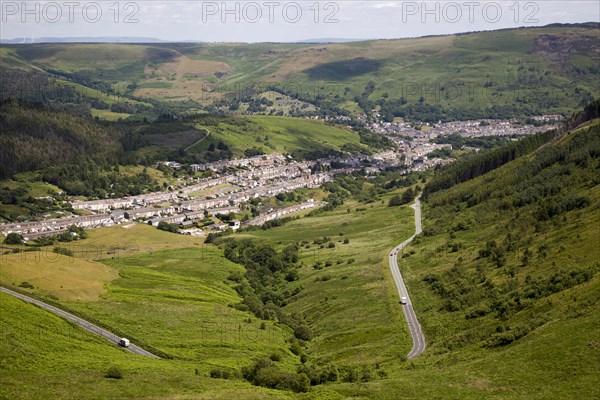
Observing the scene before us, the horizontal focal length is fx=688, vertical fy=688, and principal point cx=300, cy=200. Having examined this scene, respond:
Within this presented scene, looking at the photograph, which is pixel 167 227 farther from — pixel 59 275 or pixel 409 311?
pixel 409 311

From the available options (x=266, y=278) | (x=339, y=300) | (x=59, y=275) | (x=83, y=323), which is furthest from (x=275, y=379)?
(x=266, y=278)

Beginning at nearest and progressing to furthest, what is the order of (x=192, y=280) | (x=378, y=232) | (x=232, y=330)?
(x=232, y=330), (x=192, y=280), (x=378, y=232)

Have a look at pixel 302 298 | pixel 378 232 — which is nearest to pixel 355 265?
pixel 302 298

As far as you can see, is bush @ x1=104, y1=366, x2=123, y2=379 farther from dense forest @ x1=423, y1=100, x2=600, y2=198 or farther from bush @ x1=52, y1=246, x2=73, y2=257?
dense forest @ x1=423, y1=100, x2=600, y2=198

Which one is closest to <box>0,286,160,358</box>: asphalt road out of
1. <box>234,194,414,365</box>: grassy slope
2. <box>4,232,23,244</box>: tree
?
<box>234,194,414,365</box>: grassy slope

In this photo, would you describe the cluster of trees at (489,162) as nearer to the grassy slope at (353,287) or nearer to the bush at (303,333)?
the grassy slope at (353,287)

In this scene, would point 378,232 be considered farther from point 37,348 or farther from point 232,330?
point 37,348

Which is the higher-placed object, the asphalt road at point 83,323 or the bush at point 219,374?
the asphalt road at point 83,323

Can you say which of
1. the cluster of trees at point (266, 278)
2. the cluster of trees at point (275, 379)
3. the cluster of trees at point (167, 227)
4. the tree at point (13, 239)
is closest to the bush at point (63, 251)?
the tree at point (13, 239)

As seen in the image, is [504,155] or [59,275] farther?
[504,155]

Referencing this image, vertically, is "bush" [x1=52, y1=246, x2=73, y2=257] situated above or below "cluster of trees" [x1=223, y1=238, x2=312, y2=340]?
above

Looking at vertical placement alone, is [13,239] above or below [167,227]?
above
